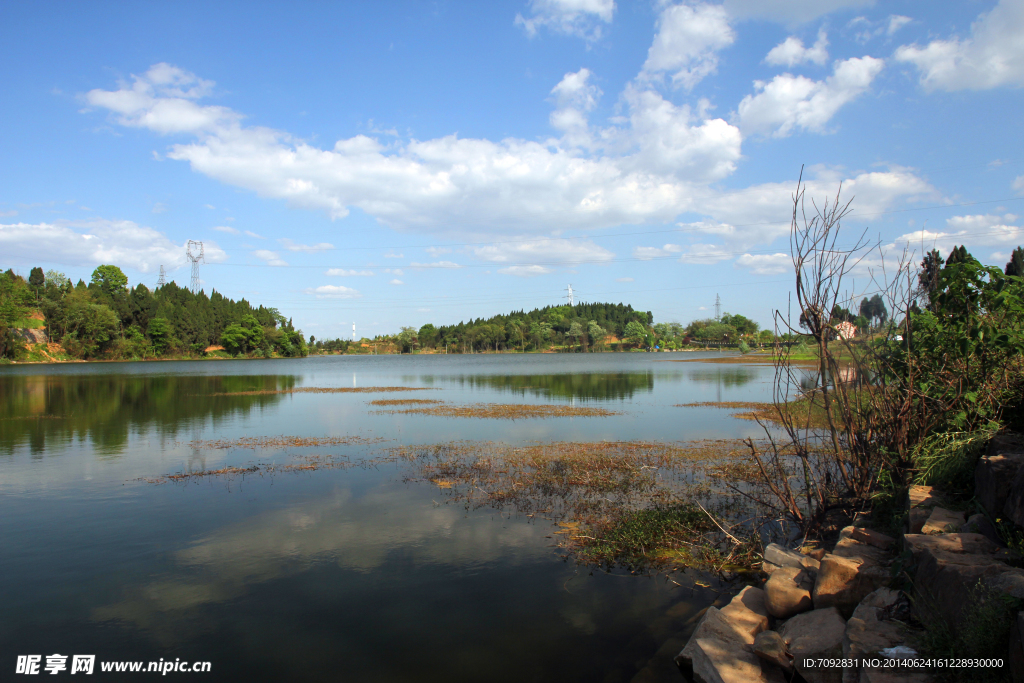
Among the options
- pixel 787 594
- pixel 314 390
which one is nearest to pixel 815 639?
pixel 787 594

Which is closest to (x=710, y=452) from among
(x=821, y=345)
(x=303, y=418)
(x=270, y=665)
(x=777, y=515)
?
(x=777, y=515)

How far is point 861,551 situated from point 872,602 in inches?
51.1

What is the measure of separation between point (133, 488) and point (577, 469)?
1078 cm

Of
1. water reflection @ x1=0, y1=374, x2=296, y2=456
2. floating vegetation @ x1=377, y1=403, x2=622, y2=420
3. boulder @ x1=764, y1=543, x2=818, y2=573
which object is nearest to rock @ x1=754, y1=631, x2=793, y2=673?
boulder @ x1=764, y1=543, x2=818, y2=573

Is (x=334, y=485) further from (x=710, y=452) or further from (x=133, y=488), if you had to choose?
(x=710, y=452)

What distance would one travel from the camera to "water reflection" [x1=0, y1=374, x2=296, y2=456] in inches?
762

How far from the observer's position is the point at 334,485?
523 inches

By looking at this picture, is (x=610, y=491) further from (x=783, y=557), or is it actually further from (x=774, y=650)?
(x=774, y=650)

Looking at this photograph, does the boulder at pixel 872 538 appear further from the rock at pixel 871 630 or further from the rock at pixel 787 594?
the rock at pixel 871 630

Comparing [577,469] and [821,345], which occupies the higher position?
Answer: [821,345]

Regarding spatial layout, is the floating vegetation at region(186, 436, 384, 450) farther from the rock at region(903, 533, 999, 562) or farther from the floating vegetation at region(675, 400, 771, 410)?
the floating vegetation at region(675, 400, 771, 410)

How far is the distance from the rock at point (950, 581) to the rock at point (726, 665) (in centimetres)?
150

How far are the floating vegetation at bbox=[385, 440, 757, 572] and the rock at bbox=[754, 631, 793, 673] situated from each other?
2.09 meters

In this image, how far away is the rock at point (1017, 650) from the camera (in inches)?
147
